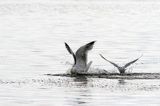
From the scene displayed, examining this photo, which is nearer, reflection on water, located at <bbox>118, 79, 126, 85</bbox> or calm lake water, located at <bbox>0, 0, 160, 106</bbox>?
calm lake water, located at <bbox>0, 0, 160, 106</bbox>

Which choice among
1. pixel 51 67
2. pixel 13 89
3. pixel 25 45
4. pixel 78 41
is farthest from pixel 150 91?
pixel 78 41

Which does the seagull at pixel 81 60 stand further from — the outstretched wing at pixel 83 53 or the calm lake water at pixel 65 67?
the calm lake water at pixel 65 67

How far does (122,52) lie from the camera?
39562mm

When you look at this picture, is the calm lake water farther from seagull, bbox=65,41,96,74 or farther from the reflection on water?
seagull, bbox=65,41,96,74

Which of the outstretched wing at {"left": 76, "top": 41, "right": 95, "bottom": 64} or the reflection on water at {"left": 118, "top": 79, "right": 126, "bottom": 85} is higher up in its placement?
the outstretched wing at {"left": 76, "top": 41, "right": 95, "bottom": 64}

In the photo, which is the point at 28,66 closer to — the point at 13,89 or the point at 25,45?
the point at 13,89

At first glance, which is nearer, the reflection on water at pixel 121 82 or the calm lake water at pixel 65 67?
the calm lake water at pixel 65 67

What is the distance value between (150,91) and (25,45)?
19.2 meters

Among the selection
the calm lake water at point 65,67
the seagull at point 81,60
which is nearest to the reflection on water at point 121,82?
the calm lake water at point 65,67

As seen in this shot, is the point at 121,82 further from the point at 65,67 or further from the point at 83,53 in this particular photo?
the point at 65,67

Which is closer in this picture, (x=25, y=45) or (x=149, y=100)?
(x=149, y=100)

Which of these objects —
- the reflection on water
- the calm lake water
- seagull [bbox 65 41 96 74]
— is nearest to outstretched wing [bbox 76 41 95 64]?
seagull [bbox 65 41 96 74]

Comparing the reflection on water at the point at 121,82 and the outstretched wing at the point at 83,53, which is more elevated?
the outstretched wing at the point at 83,53

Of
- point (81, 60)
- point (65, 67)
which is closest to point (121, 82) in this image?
point (81, 60)
